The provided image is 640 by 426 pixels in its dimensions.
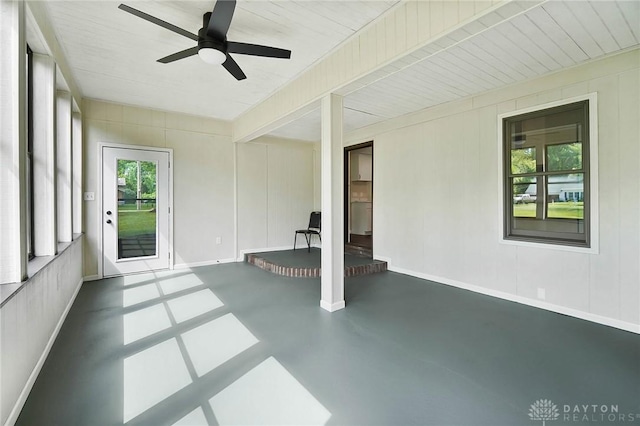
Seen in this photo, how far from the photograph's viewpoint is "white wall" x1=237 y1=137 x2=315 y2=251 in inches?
241

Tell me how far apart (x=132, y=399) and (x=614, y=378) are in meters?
3.24

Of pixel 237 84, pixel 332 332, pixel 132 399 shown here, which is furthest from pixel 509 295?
pixel 237 84

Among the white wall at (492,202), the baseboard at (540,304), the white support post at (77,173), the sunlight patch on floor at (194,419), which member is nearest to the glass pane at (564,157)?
the white wall at (492,202)

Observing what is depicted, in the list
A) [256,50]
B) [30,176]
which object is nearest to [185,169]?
[30,176]

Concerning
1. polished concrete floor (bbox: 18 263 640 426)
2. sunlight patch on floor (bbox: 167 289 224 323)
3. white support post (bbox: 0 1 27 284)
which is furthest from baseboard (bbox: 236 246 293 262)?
white support post (bbox: 0 1 27 284)

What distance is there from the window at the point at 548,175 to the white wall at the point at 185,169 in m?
4.77

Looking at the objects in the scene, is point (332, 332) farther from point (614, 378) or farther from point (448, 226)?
point (448, 226)

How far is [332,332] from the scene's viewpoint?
2.77 metres

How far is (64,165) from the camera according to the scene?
342cm

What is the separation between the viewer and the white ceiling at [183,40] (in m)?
2.46

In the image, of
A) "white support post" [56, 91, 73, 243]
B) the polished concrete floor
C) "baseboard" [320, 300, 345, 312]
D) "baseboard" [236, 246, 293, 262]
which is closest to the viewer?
the polished concrete floor

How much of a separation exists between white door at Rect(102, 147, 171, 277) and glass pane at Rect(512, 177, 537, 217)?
5.38 metres

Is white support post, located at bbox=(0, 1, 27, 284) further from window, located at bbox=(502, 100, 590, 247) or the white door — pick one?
window, located at bbox=(502, 100, 590, 247)

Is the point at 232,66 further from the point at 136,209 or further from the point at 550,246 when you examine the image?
the point at 550,246
